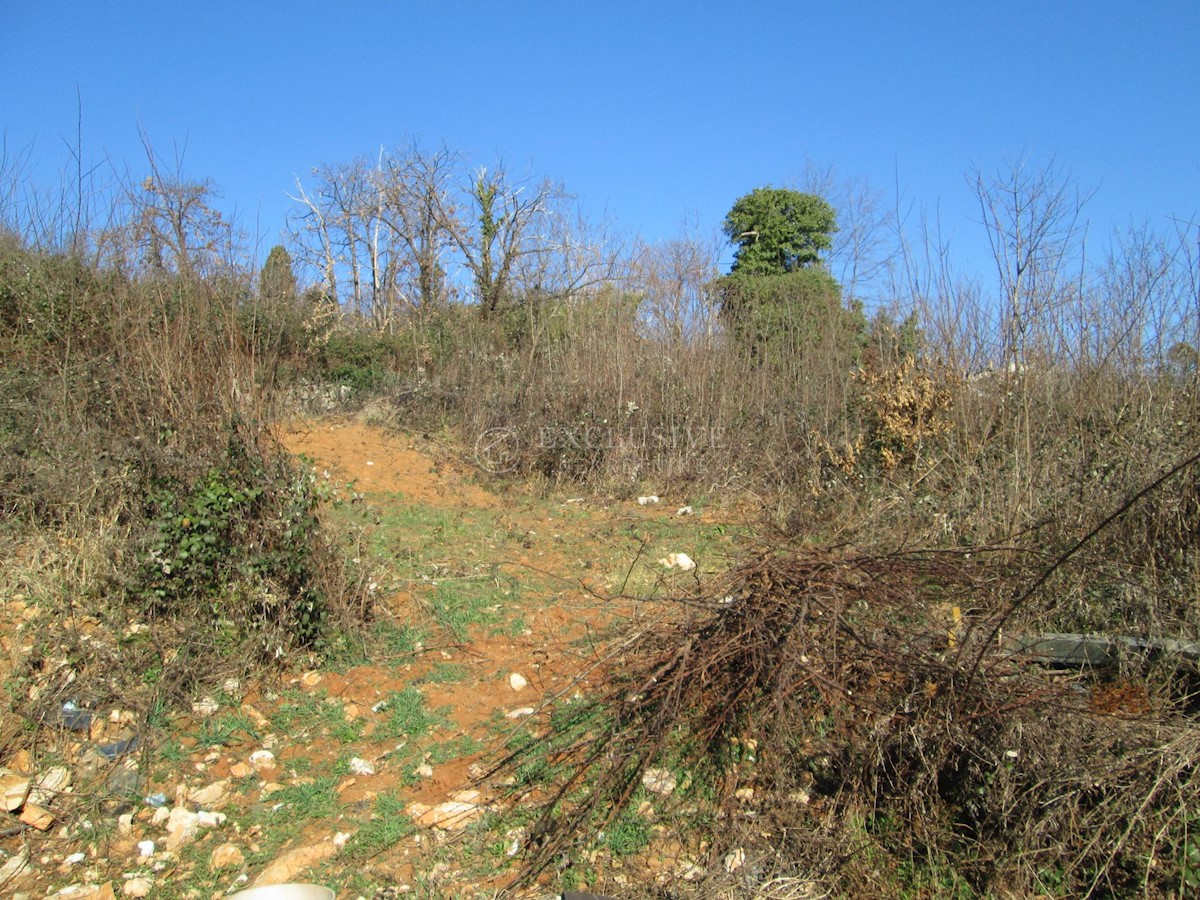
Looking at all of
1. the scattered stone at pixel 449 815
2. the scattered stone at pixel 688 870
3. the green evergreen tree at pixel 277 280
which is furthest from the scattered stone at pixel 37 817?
the green evergreen tree at pixel 277 280

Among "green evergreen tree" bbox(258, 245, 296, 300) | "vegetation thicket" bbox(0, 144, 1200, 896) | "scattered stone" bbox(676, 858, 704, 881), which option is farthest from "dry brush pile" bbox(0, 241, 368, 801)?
"green evergreen tree" bbox(258, 245, 296, 300)

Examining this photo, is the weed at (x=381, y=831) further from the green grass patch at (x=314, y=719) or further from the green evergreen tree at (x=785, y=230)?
the green evergreen tree at (x=785, y=230)

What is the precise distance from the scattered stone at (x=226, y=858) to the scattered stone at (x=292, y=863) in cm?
13

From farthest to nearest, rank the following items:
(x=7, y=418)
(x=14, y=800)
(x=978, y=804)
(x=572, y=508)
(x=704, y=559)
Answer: (x=572, y=508), (x=704, y=559), (x=7, y=418), (x=14, y=800), (x=978, y=804)

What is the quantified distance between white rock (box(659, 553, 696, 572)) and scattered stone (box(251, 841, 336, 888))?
11.6 ft

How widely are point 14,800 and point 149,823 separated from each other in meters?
0.53

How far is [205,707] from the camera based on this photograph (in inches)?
161

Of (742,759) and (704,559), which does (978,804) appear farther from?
(704,559)

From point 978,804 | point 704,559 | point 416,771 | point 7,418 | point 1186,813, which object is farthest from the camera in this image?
point 704,559

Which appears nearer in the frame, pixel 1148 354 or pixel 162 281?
pixel 1148 354

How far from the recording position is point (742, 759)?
3.46 metres

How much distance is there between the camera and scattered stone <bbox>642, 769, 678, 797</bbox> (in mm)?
3389

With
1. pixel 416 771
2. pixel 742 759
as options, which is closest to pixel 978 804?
pixel 742 759

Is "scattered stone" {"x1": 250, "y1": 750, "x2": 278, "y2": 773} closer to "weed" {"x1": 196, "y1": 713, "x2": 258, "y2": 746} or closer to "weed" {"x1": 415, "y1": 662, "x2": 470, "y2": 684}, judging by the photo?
"weed" {"x1": 196, "y1": 713, "x2": 258, "y2": 746}
